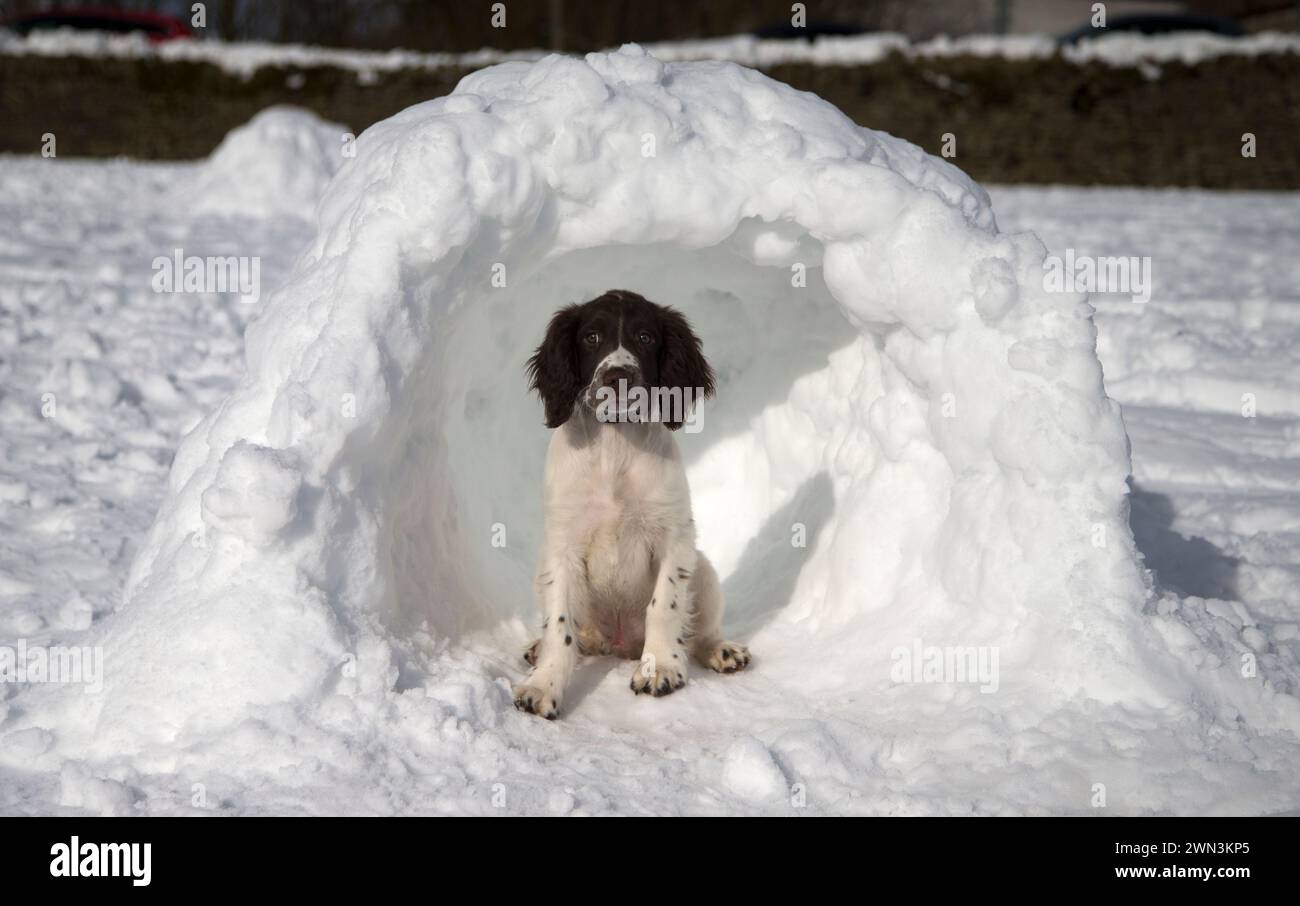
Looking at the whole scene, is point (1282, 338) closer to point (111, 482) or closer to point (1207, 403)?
point (1207, 403)

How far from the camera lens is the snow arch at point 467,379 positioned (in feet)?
10.8

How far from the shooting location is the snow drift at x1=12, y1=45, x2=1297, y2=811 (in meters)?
3.16

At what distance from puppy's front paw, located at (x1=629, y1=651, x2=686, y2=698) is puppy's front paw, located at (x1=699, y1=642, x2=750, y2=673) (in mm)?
213

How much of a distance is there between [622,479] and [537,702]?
2.60 ft

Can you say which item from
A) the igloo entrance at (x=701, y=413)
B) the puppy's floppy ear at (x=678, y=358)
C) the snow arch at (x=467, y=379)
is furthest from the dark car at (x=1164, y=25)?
the puppy's floppy ear at (x=678, y=358)

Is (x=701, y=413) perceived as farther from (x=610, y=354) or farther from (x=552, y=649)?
(x=552, y=649)

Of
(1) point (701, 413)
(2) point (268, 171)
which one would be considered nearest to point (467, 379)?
(1) point (701, 413)

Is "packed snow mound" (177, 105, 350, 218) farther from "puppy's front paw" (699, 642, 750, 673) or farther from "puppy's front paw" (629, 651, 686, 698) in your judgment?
"puppy's front paw" (629, 651, 686, 698)

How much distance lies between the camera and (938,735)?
128 inches

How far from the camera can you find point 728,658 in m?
4.16

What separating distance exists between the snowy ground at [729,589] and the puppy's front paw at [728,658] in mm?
85

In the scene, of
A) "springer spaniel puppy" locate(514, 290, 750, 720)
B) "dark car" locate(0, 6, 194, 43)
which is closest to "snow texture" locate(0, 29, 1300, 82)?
"dark car" locate(0, 6, 194, 43)

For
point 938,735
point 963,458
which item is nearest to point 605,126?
point 963,458

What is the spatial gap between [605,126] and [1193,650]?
226 centimetres
